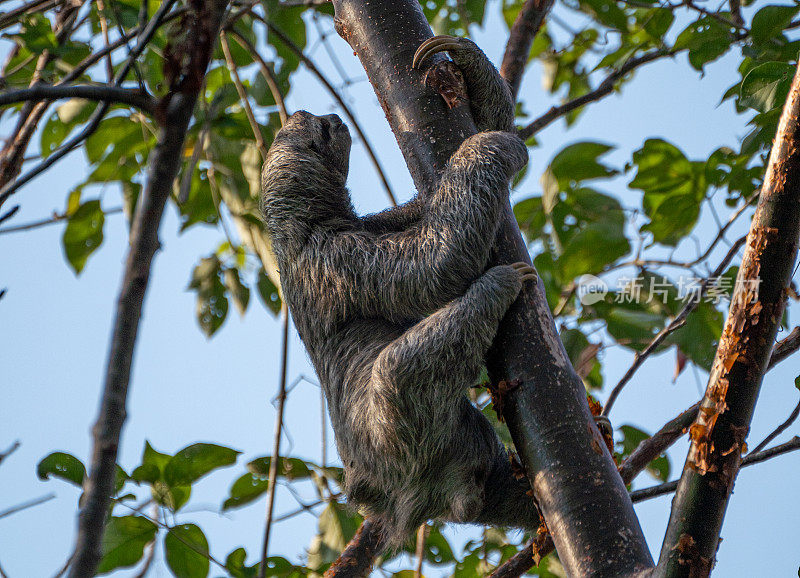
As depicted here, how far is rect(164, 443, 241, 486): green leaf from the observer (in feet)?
14.5

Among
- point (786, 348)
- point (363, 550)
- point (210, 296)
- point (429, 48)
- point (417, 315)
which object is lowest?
point (363, 550)

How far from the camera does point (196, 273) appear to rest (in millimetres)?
6688

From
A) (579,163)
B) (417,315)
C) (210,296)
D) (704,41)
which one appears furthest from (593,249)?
(210,296)

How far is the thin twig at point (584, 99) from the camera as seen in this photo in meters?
5.54

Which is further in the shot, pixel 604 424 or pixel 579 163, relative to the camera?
pixel 579 163

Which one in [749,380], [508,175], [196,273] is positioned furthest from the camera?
[196,273]

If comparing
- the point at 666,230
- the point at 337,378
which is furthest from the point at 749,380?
the point at 666,230

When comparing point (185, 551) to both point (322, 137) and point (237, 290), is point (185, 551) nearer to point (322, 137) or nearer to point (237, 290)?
point (237, 290)

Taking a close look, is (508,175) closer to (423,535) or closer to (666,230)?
(666,230)

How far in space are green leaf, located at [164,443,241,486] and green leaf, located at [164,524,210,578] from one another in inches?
11.5

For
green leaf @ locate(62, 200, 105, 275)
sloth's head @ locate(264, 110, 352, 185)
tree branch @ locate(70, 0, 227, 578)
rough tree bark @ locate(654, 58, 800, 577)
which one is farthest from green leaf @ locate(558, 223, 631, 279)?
tree branch @ locate(70, 0, 227, 578)

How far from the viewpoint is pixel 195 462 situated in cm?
446

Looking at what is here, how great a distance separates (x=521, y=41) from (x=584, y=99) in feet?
2.15

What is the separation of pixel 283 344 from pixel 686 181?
3.22 m
